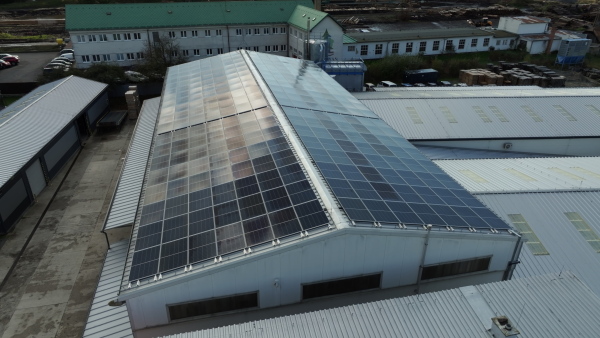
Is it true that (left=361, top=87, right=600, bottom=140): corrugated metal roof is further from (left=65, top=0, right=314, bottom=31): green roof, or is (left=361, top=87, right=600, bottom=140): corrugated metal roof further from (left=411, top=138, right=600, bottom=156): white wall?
(left=65, top=0, right=314, bottom=31): green roof

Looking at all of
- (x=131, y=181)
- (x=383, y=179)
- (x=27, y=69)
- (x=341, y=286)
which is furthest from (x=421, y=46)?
(x=341, y=286)

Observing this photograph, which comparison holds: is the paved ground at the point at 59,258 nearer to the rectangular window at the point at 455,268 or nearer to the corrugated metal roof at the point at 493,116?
the rectangular window at the point at 455,268

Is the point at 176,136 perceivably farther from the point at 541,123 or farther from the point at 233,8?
the point at 233,8

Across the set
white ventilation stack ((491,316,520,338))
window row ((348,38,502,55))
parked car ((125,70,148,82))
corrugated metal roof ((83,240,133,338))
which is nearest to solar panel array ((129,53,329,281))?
corrugated metal roof ((83,240,133,338))

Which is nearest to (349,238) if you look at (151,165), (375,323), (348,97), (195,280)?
(375,323)

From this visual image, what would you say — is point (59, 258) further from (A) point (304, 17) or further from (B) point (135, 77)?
(A) point (304, 17)

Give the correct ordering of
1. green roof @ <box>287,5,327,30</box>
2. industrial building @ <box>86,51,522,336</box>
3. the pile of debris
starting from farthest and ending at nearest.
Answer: green roof @ <box>287,5,327,30</box>
the pile of debris
industrial building @ <box>86,51,522,336</box>

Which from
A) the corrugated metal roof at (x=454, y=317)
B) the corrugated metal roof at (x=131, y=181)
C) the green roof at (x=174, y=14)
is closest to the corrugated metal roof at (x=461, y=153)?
the corrugated metal roof at (x=454, y=317)
